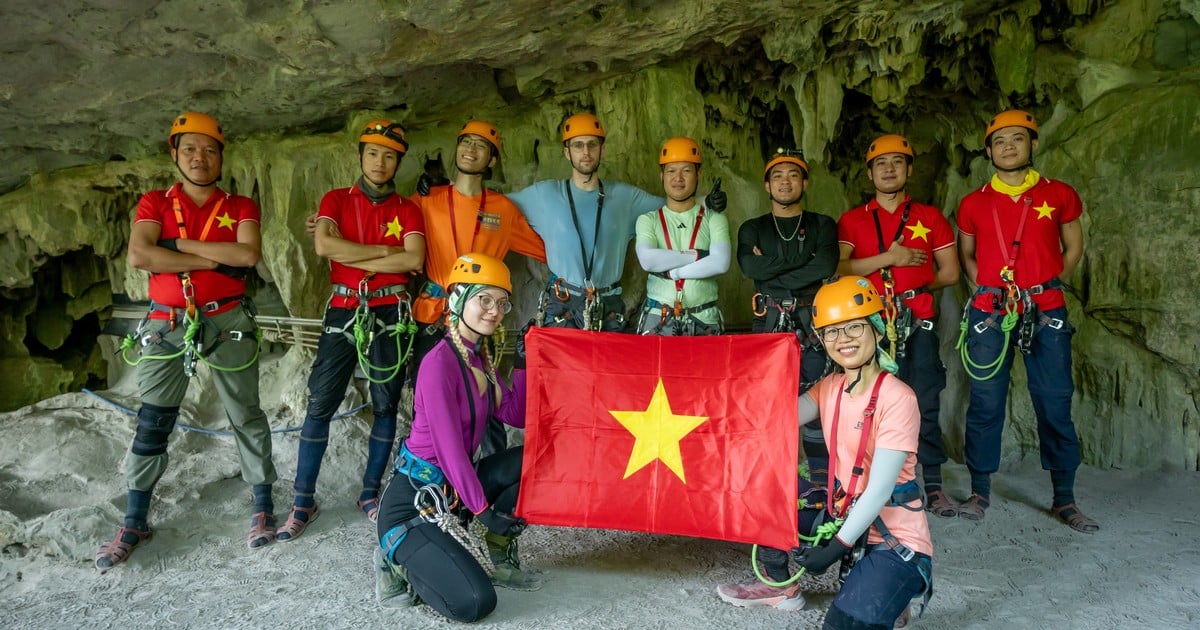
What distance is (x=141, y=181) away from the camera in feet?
22.4

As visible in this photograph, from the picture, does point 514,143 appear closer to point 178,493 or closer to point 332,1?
point 332,1

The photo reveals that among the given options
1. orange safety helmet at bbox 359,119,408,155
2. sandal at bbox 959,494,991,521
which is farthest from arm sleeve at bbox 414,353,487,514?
sandal at bbox 959,494,991,521

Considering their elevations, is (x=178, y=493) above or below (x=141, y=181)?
below

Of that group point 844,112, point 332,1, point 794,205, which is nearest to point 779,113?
point 844,112

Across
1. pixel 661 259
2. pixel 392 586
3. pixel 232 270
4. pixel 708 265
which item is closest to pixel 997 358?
pixel 708 265

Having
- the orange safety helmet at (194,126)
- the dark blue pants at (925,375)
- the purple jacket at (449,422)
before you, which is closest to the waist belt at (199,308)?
the orange safety helmet at (194,126)

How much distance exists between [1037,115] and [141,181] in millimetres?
8102

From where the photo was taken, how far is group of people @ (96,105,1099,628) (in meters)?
3.96

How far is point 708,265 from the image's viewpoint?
4.26 meters

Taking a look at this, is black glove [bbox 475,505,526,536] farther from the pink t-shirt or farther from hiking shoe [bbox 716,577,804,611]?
the pink t-shirt

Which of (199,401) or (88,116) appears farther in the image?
(199,401)

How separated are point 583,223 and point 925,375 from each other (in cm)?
235

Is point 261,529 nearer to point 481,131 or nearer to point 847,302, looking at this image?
point 481,131

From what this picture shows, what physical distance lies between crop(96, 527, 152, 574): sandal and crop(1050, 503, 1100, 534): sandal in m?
5.31
